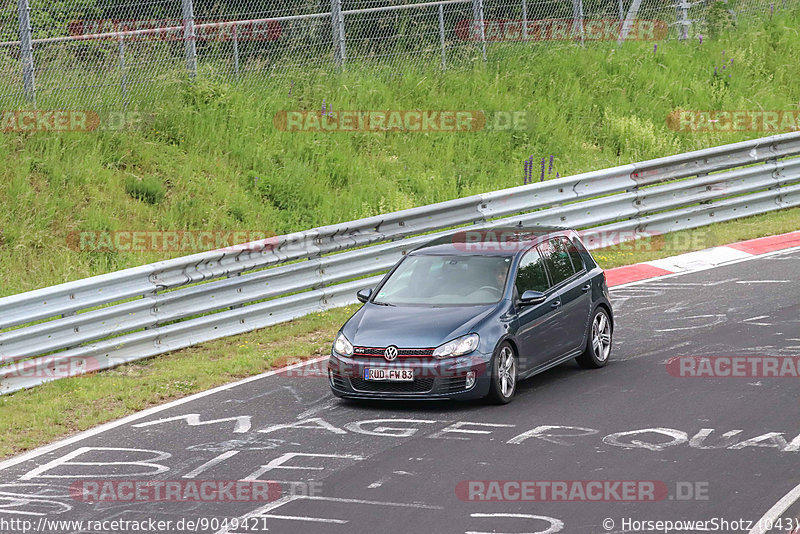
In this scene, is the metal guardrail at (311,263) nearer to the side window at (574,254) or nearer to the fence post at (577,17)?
A: the side window at (574,254)

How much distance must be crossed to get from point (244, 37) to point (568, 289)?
9.89 meters

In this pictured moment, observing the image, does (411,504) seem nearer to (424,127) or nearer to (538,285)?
(538,285)

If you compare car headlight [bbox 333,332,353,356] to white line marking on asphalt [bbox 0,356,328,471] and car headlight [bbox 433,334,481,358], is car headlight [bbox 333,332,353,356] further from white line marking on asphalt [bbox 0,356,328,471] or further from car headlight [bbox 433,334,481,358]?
white line marking on asphalt [bbox 0,356,328,471]

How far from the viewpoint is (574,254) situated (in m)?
12.6

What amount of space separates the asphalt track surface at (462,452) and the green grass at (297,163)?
1.18 meters

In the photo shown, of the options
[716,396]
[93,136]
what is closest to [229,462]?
[716,396]

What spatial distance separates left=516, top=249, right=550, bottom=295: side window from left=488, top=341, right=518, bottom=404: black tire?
749 millimetres

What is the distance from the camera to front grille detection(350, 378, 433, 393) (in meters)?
10.6

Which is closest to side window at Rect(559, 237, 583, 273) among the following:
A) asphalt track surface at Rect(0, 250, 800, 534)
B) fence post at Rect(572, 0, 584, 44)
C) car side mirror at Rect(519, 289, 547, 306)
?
asphalt track surface at Rect(0, 250, 800, 534)

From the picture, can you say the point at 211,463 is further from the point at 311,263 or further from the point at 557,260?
the point at 311,263

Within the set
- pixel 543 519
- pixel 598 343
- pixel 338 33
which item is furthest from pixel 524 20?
pixel 543 519

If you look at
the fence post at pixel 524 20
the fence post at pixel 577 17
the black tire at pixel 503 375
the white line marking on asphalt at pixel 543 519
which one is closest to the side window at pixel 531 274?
the black tire at pixel 503 375

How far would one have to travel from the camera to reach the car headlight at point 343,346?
10.9m

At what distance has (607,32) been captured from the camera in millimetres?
25922
